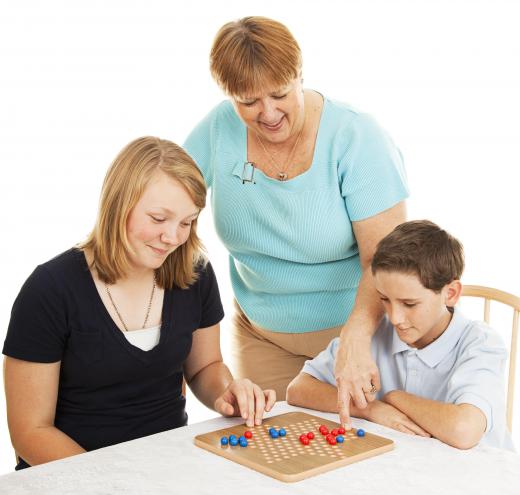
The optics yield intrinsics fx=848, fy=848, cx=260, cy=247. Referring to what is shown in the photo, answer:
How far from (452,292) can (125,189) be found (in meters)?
0.76

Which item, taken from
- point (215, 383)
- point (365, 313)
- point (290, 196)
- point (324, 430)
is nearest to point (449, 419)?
point (324, 430)

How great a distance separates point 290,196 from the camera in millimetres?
2102

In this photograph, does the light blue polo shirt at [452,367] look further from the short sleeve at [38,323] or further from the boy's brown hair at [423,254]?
the short sleeve at [38,323]

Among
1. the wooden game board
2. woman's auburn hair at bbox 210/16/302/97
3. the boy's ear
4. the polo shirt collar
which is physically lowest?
the wooden game board

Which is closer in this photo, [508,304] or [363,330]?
[363,330]

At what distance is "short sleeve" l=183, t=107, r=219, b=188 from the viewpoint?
89.0 inches

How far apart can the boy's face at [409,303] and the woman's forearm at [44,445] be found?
728 millimetres

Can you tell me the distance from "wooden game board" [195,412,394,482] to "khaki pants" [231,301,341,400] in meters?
0.50

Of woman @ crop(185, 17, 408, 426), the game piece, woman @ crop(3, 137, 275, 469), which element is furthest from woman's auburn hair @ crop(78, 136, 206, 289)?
the game piece

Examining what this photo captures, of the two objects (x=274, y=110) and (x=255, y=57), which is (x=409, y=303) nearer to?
(x=274, y=110)

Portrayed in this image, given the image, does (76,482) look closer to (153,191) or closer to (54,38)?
(153,191)

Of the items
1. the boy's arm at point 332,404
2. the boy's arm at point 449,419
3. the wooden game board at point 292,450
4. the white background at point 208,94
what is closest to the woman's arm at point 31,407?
the wooden game board at point 292,450

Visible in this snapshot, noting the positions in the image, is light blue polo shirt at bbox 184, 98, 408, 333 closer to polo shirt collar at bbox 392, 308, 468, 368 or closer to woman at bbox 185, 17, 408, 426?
woman at bbox 185, 17, 408, 426

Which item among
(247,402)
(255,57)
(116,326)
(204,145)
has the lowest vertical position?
(247,402)
